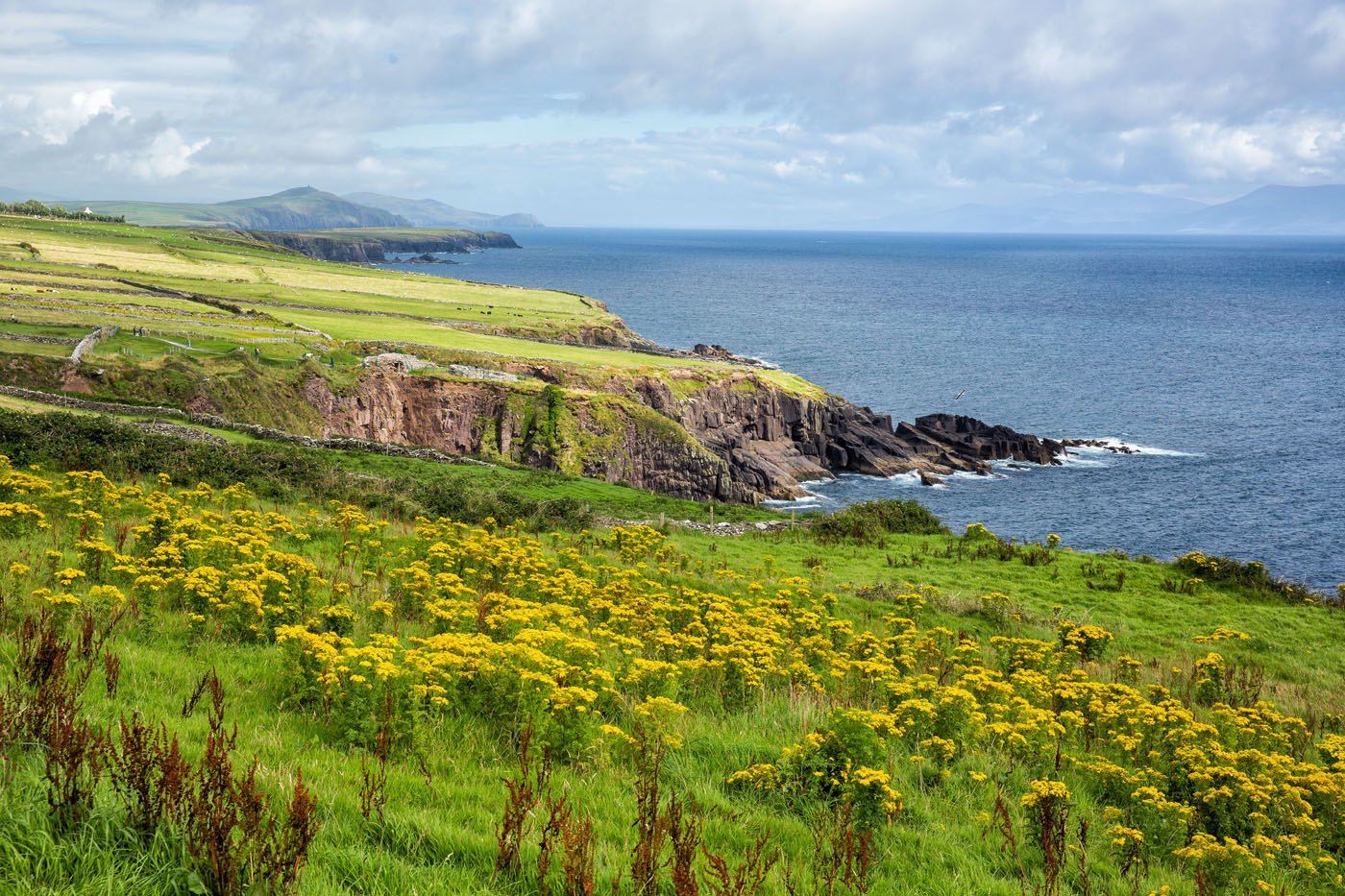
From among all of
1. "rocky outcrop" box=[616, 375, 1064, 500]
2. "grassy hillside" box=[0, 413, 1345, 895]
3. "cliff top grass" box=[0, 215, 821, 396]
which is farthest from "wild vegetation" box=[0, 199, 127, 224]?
"grassy hillside" box=[0, 413, 1345, 895]

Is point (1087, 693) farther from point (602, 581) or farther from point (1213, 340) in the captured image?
point (1213, 340)

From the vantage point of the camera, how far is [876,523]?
34344mm

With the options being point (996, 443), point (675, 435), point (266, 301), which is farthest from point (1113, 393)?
point (266, 301)

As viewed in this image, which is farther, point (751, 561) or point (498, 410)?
point (498, 410)

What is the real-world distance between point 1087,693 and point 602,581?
866 centimetres

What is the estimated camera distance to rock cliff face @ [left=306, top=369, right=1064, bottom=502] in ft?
178

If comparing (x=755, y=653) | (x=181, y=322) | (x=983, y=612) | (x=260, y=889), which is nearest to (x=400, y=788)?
(x=260, y=889)

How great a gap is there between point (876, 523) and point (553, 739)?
27189mm

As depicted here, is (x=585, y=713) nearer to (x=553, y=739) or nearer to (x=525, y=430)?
(x=553, y=739)

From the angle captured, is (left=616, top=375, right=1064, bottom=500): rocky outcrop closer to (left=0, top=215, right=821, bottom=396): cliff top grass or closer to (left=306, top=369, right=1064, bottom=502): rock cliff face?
(left=306, top=369, right=1064, bottom=502): rock cliff face

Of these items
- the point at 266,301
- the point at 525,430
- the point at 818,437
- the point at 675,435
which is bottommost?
the point at 818,437

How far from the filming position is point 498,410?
55.9m

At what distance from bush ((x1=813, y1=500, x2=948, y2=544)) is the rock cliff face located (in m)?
21.8

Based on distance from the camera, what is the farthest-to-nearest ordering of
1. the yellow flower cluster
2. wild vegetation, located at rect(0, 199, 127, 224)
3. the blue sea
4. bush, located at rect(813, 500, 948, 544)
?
1. wild vegetation, located at rect(0, 199, 127, 224)
2. the blue sea
3. bush, located at rect(813, 500, 948, 544)
4. the yellow flower cluster
